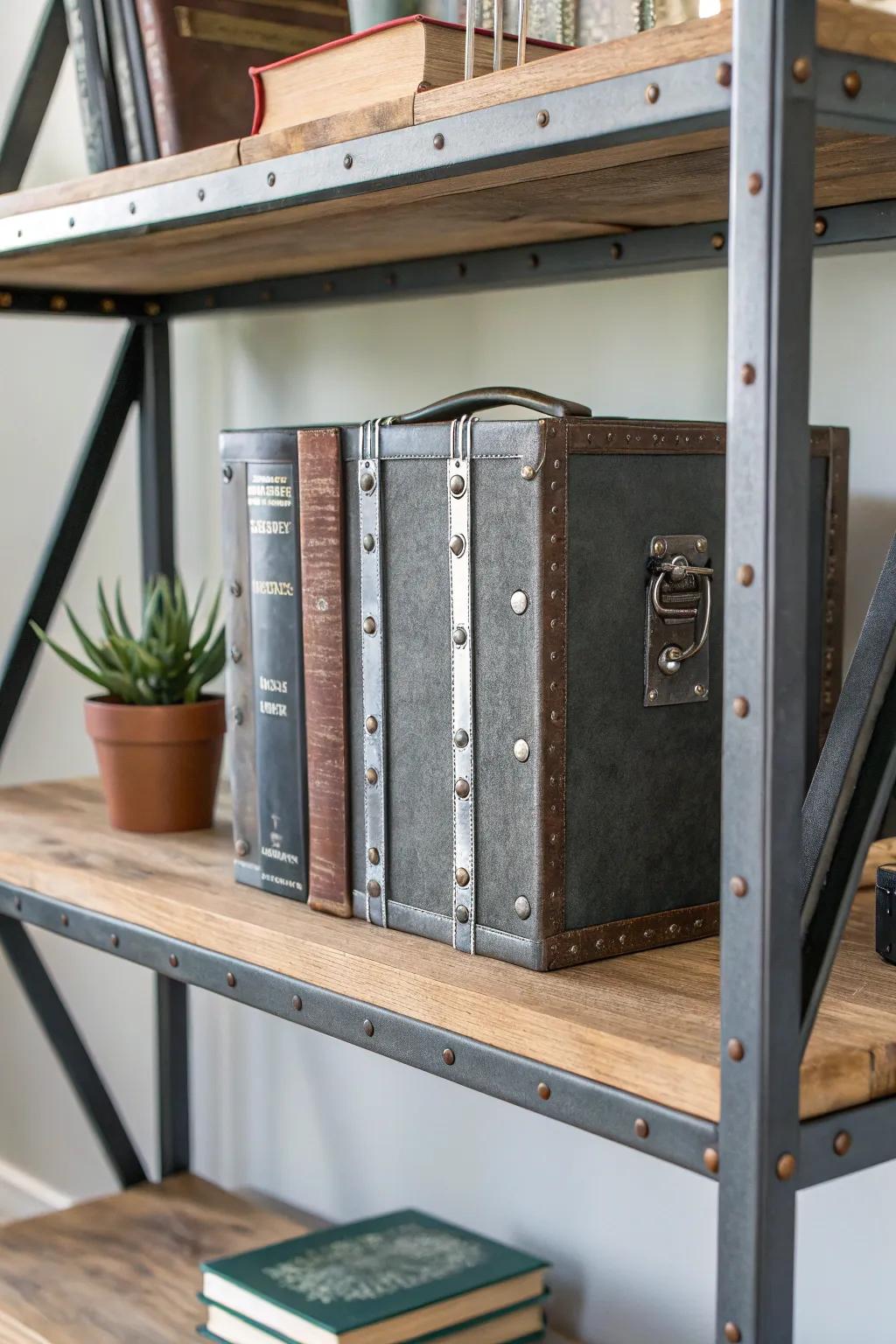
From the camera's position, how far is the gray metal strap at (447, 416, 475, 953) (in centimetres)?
75

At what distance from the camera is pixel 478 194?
85cm

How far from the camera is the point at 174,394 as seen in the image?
1.56 metres

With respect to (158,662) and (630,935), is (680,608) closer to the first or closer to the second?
(630,935)

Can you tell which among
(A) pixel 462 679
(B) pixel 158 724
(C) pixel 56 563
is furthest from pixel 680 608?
(C) pixel 56 563

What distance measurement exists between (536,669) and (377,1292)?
1.86 ft

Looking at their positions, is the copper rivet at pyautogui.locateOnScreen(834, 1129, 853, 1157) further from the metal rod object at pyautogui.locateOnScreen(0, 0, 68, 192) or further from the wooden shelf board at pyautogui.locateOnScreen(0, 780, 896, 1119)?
the metal rod object at pyautogui.locateOnScreen(0, 0, 68, 192)

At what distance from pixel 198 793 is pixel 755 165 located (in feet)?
2.29

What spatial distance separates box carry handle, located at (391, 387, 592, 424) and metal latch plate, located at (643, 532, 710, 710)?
0.25 ft

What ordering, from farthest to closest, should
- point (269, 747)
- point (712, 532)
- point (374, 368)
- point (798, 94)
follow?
point (374, 368) → point (269, 747) → point (712, 532) → point (798, 94)

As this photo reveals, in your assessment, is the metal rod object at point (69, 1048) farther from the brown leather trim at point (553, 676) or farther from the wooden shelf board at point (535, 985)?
the brown leather trim at point (553, 676)

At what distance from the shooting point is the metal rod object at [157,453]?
1.42 metres

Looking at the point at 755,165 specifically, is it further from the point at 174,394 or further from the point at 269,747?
the point at 174,394

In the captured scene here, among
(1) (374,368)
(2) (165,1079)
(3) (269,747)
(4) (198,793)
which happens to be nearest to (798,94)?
(3) (269,747)

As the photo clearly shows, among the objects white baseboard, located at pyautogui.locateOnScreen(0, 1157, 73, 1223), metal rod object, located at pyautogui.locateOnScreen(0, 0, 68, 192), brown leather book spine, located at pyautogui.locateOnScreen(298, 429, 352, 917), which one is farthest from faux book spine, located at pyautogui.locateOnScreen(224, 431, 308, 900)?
white baseboard, located at pyautogui.locateOnScreen(0, 1157, 73, 1223)
